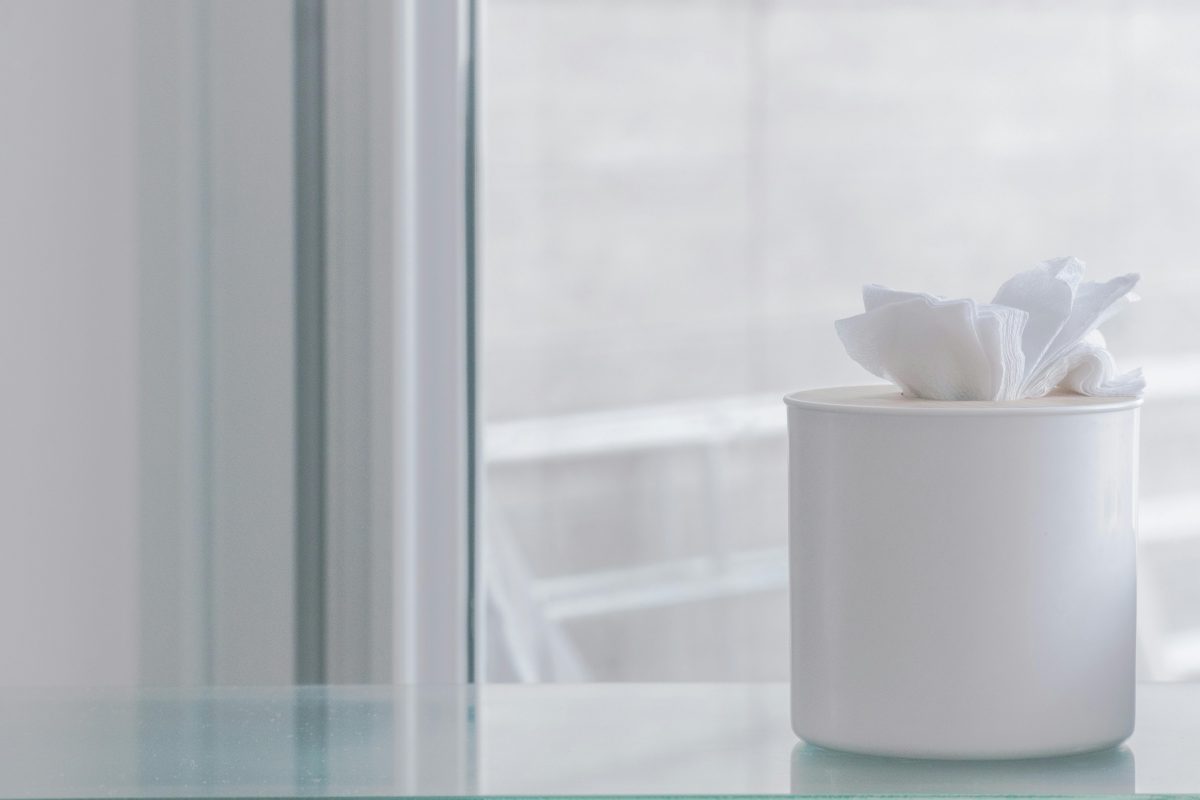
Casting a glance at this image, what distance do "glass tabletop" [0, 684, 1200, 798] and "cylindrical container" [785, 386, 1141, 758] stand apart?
0.05 feet

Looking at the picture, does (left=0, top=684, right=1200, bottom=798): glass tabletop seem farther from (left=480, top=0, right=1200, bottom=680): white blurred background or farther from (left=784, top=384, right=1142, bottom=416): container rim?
(left=480, top=0, right=1200, bottom=680): white blurred background

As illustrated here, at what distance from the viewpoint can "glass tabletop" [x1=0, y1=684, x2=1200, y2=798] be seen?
379mm

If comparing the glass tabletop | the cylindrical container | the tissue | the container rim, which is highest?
the tissue

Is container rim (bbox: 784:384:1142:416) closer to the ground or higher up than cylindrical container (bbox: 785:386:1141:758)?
higher up

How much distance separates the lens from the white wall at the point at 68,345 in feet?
2.42

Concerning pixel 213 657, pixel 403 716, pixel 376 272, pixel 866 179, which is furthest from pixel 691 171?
pixel 403 716

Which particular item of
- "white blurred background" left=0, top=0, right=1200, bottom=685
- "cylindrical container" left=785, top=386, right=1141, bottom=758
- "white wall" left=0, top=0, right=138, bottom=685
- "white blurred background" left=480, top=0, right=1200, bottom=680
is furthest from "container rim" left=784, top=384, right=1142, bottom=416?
"white blurred background" left=480, top=0, right=1200, bottom=680

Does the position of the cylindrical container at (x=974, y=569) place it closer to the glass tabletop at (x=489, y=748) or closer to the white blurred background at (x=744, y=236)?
the glass tabletop at (x=489, y=748)

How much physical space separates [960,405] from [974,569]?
0.15 ft

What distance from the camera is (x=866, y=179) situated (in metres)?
1.36

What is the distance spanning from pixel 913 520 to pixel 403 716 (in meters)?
0.19

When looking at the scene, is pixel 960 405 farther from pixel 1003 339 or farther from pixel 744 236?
pixel 744 236

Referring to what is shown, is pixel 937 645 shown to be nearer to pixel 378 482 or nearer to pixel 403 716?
pixel 403 716

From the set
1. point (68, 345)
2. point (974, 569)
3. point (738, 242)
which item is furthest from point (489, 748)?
point (738, 242)
